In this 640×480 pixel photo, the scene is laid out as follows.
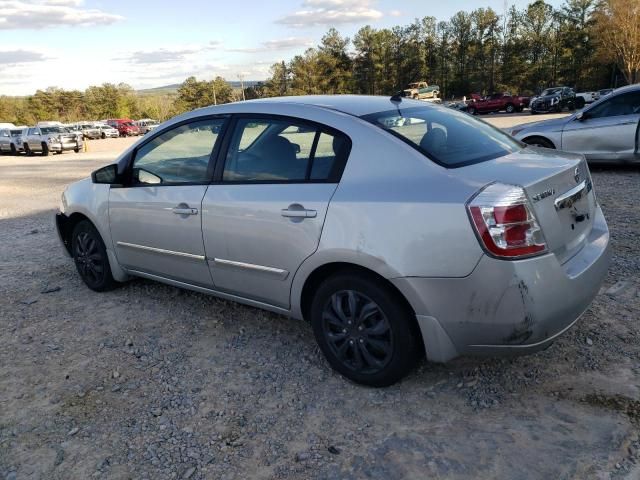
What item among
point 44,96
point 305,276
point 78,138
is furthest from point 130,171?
point 44,96

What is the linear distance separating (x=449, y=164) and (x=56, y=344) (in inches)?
121

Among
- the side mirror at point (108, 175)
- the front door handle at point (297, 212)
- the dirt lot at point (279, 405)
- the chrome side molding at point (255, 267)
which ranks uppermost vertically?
the side mirror at point (108, 175)

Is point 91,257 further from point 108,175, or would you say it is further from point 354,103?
point 354,103

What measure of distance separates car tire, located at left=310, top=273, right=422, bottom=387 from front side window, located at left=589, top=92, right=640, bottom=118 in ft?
25.3

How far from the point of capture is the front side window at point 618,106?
27.8ft

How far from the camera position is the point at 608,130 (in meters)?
8.62

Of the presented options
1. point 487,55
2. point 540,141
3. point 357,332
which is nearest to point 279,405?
point 357,332

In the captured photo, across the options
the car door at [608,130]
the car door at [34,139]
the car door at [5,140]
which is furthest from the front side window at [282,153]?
the car door at [5,140]

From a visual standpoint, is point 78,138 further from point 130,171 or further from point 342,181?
point 342,181

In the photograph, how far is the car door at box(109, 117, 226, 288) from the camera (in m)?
3.65

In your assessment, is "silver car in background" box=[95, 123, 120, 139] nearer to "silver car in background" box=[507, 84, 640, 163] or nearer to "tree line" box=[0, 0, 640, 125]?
"tree line" box=[0, 0, 640, 125]

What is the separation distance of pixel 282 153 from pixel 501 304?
1639 mm

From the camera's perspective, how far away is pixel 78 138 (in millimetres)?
27531

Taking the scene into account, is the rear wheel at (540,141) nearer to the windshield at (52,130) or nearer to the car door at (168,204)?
the car door at (168,204)
